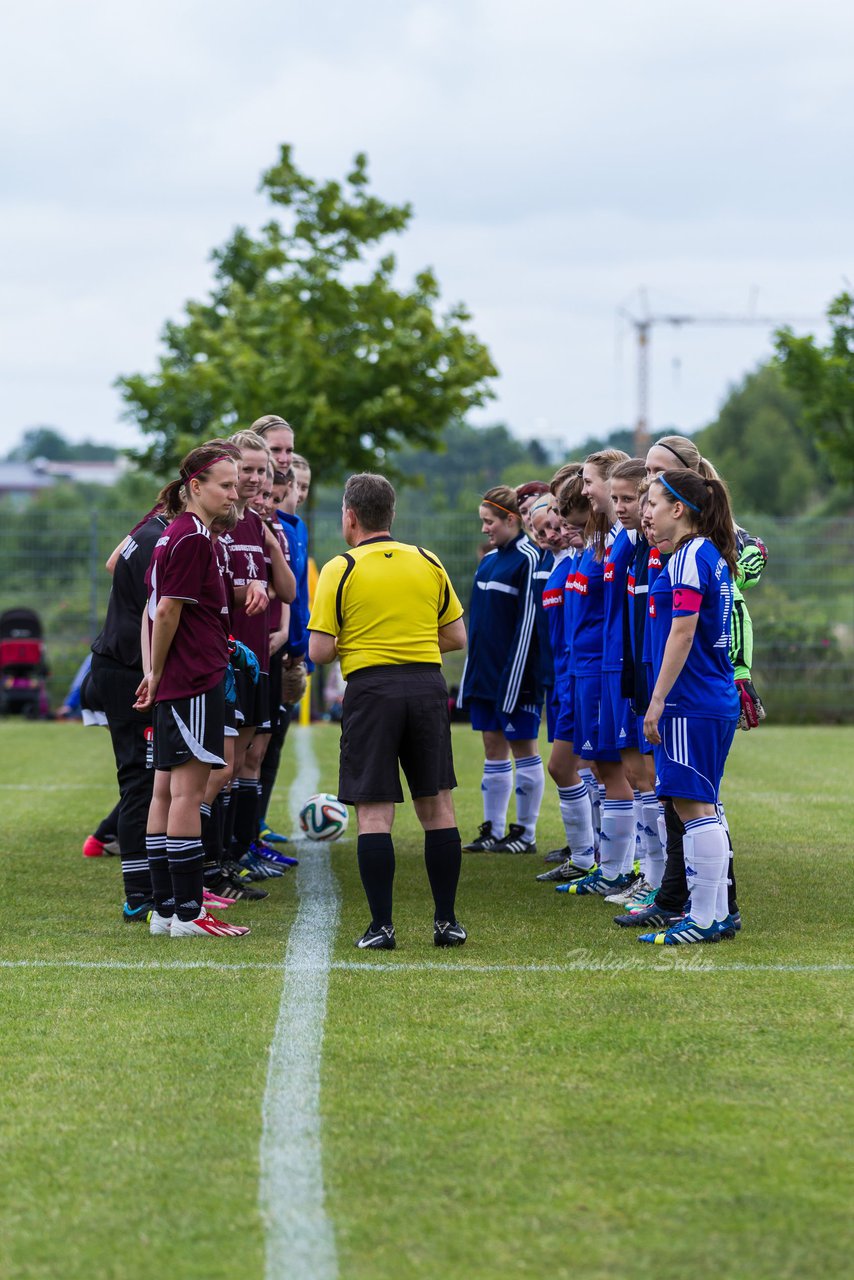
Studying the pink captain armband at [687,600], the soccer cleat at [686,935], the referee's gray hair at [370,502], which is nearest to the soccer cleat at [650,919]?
the soccer cleat at [686,935]

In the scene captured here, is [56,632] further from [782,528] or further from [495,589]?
[495,589]

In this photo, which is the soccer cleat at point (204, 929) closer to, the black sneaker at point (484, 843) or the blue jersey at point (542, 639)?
the black sneaker at point (484, 843)

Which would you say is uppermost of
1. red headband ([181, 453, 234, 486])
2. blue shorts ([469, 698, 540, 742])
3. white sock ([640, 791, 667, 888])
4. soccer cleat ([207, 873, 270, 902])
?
red headband ([181, 453, 234, 486])

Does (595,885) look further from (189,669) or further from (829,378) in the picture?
(829,378)

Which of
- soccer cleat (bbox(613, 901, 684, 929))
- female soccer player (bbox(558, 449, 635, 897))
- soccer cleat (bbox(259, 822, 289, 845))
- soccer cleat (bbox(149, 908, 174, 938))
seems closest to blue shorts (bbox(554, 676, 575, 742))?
female soccer player (bbox(558, 449, 635, 897))

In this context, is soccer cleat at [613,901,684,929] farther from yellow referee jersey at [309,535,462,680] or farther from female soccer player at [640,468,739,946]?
yellow referee jersey at [309,535,462,680]

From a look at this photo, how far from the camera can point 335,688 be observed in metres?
20.0

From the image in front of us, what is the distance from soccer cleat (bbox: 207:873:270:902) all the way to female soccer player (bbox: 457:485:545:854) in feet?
6.41

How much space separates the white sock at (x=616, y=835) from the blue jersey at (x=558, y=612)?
29.6 inches

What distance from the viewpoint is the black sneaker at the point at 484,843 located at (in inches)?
347

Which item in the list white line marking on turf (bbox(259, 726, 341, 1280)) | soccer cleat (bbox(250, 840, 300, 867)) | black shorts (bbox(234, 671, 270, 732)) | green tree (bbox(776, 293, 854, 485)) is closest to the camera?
white line marking on turf (bbox(259, 726, 341, 1280))

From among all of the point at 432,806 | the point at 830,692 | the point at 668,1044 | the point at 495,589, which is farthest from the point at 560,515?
the point at 830,692

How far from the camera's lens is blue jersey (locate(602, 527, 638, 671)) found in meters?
6.87

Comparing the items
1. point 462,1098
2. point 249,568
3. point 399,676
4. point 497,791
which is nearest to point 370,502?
point 399,676
